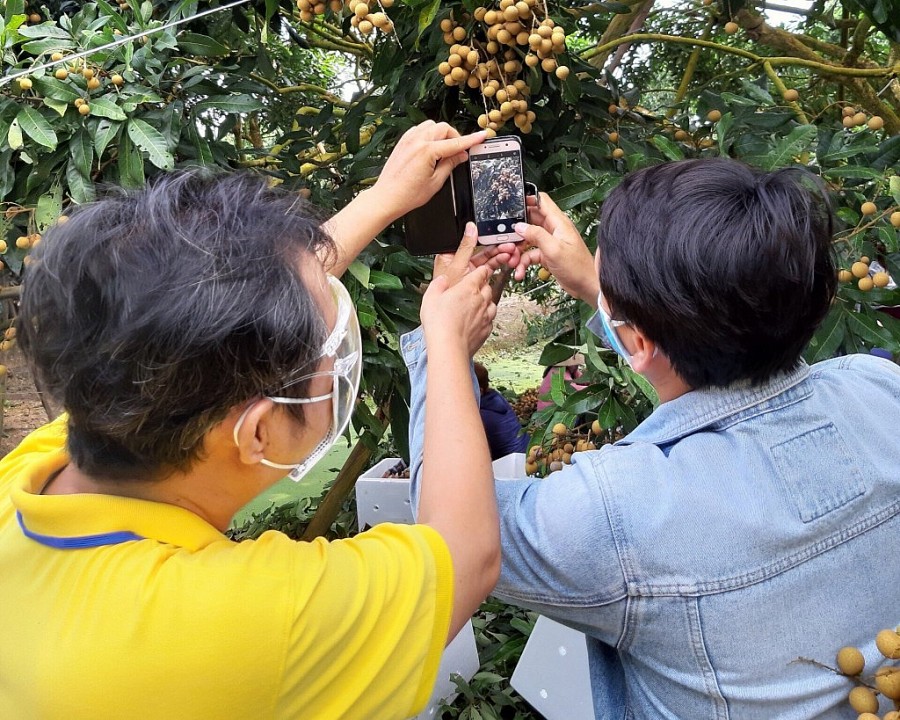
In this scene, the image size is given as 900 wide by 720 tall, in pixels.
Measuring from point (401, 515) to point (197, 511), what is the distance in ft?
5.08

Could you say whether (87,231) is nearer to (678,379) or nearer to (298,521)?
(678,379)

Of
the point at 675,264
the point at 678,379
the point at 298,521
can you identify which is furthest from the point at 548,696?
the point at 298,521

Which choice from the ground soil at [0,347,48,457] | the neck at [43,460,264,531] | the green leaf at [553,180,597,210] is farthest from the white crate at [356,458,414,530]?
the ground soil at [0,347,48,457]

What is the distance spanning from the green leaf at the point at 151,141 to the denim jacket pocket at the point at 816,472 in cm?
110

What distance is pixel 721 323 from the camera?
2.16ft

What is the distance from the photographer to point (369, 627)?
56cm

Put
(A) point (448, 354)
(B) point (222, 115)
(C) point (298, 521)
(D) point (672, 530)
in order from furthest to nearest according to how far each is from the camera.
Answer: (C) point (298, 521)
(B) point (222, 115)
(A) point (448, 354)
(D) point (672, 530)

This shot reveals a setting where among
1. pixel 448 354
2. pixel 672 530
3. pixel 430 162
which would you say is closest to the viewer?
pixel 672 530

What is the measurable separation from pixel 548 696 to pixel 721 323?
1.04 m

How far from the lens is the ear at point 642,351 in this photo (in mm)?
717

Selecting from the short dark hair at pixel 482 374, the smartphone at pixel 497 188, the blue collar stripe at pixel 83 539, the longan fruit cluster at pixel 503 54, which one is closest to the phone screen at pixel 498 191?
the smartphone at pixel 497 188

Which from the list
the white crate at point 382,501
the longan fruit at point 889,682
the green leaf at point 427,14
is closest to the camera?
the longan fruit at point 889,682

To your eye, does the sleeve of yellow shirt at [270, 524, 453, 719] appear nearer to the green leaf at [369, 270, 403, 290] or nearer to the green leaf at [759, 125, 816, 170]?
the green leaf at [369, 270, 403, 290]

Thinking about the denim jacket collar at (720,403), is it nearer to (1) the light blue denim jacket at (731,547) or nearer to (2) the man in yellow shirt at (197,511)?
(1) the light blue denim jacket at (731,547)
